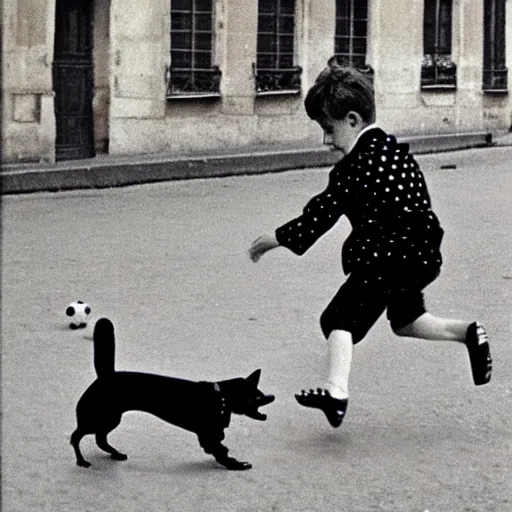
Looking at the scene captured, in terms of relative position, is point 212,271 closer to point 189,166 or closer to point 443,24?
point 189,166

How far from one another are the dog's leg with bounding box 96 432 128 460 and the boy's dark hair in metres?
1.44

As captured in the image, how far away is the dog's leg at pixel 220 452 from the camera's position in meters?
5.83

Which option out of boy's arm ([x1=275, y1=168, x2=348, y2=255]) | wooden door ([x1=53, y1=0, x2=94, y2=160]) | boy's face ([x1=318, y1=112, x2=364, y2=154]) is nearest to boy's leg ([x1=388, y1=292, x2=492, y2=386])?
boy's arm ([x1=275, y1=168, x2=348, y2=255])

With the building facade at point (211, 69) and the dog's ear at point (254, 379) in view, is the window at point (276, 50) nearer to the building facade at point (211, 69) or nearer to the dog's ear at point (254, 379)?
the building facade at point (211, 69)

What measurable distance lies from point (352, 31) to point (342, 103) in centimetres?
2258

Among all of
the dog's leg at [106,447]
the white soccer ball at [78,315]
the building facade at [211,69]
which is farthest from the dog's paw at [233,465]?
the building facade at [211,69]

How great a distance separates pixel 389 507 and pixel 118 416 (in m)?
1.00

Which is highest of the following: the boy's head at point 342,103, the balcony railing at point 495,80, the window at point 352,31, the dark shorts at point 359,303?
the window at point 352,31

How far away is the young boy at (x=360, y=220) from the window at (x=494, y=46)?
2634 cm

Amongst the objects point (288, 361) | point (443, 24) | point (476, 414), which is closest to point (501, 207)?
point (288, 361)

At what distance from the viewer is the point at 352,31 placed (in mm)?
28781

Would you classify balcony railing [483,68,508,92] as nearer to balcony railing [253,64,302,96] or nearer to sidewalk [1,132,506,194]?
sidewalk [1,132,506,194]

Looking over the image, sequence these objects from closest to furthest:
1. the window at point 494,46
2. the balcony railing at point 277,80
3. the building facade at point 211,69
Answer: the building facade at point 211,69 → the balcony railing at point 277,80 → the window at point 494,46

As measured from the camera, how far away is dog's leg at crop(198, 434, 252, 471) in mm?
5828
